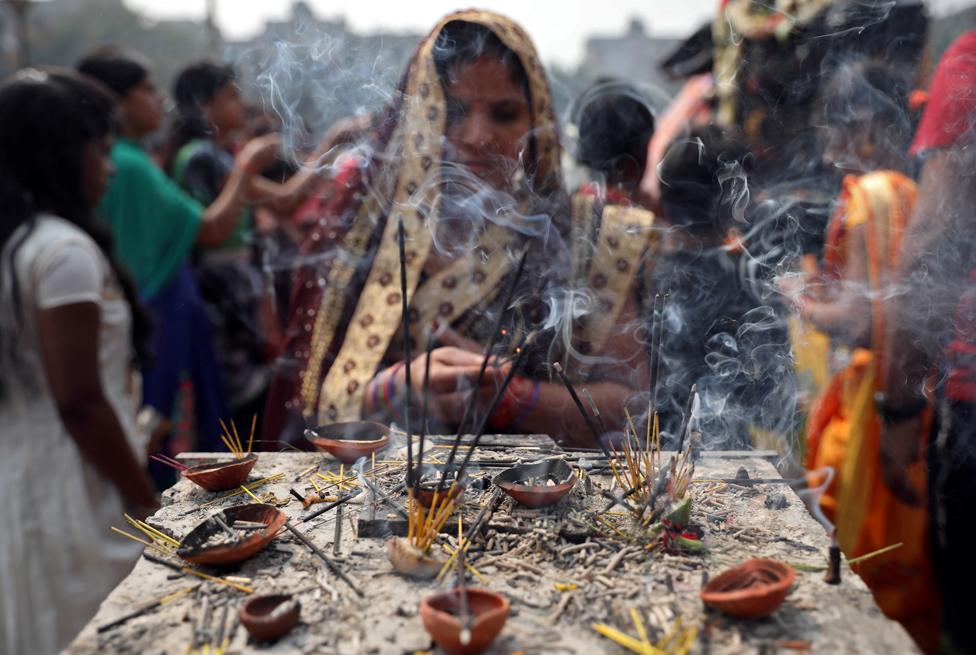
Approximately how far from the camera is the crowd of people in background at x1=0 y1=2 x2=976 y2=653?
309 centimetres

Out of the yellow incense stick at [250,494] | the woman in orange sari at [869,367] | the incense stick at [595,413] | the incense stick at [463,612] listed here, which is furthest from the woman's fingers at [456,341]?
the woman in orange sari at [869,367]

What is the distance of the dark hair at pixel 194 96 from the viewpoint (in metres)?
5.97

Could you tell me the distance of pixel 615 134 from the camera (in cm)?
450

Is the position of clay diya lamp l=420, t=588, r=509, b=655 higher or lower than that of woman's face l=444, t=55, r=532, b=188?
lower

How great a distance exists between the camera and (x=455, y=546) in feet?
7.12

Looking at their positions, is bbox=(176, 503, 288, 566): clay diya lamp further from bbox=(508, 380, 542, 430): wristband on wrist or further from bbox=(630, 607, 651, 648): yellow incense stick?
bbox=(508, 380, 542, 430): wristband on wrist

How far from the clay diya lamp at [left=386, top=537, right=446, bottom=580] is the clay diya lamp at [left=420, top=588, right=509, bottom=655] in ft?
0.75

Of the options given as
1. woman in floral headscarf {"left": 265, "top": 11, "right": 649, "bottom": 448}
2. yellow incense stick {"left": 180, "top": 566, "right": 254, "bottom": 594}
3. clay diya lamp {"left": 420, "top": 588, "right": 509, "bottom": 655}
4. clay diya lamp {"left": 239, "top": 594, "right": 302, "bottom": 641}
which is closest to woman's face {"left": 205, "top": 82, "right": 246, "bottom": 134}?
woman in floral headscarf {"left": 265, "top": 11, "right": 649, "bottom": 448}

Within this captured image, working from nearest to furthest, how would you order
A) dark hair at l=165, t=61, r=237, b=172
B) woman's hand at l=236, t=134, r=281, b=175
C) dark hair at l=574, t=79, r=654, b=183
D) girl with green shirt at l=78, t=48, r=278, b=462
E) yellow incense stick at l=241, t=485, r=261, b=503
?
yellow incense stick at l=241, t=485, r=261, b=503 < dark hair at l=574, t=79, r=654, b=183 < girl with green shirt at l=78, t=48, r=278, b=462 < woman's hand at l=236, t=134, r=281, b=175 < dark hair at l=165, t=61, r=237, b=172

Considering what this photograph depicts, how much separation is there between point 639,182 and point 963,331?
85.5 inches

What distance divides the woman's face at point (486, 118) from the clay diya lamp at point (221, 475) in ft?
5.53

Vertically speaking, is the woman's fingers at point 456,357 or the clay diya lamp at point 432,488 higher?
the woman's fingers at point 456,357

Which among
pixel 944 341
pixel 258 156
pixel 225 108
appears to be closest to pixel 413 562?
pixel 944 341

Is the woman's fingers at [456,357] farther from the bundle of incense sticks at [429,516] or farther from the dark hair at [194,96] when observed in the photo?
the dark hair at [194,96]
